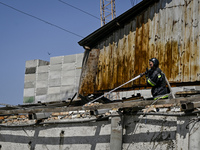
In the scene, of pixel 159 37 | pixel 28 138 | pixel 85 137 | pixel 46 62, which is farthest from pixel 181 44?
pixel 46 62

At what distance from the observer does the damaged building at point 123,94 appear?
6.91 m

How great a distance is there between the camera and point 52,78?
1742 cm

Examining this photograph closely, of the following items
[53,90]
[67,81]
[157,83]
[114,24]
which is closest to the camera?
[157,83]

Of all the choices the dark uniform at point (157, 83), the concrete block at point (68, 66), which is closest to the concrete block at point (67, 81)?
the concrete block at point (68, 66)

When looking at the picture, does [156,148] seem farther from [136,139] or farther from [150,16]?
[150,16]

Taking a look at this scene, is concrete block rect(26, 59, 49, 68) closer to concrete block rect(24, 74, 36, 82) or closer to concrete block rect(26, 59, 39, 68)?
concrete block rect(26, 59, 39, 68)

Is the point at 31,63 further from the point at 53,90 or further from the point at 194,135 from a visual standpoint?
the point at 194,135

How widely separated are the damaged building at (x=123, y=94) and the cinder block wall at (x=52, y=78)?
52 mm

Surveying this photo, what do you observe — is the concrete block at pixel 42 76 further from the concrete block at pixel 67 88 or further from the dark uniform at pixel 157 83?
the dark uniform at pixel 157 83

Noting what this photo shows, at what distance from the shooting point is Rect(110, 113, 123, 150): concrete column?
730 centimetres

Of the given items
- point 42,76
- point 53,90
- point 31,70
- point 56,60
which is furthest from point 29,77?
point 56,60

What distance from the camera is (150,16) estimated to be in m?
12.2

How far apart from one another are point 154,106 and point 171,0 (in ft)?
19.2

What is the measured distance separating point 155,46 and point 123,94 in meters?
2.15
